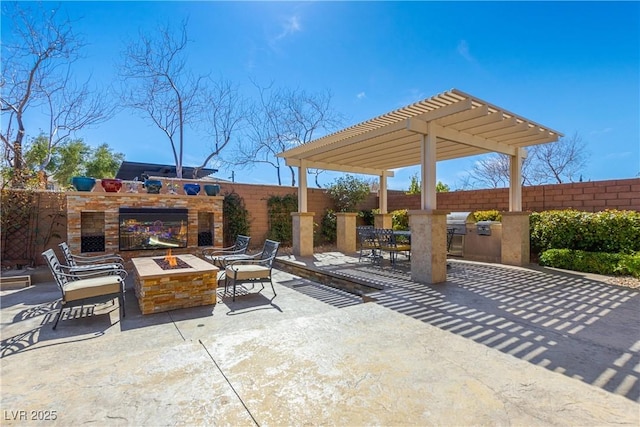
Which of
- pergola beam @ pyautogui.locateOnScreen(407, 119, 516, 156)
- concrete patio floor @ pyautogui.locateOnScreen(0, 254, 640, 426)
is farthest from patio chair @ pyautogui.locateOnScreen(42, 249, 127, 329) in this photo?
pergola beam @ pyautogui.locateOnScreen(407, 119, 516, 156)

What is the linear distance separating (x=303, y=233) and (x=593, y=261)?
6690 mm

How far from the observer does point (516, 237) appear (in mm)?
7320

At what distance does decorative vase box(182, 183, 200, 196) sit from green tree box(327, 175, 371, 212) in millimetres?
4973

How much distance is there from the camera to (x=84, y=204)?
7211 mm

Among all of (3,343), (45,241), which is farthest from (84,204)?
(3,343)

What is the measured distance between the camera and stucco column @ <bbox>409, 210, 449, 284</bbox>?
5.53 meters

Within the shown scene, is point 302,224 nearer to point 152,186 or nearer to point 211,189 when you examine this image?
point 211,189

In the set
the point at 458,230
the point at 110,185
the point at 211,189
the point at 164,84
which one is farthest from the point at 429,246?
the point at 164,84

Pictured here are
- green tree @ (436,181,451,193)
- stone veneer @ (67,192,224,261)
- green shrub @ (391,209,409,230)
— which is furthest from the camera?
green tree @ (436,181,451,193)

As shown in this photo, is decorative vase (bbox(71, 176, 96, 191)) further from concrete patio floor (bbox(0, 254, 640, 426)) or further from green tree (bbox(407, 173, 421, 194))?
green tree (bbox(407, 173, 421, 194))

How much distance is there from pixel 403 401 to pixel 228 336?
1865mm

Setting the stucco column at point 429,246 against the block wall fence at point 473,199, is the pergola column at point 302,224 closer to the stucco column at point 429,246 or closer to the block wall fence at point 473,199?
the block wall fence at point 473,199

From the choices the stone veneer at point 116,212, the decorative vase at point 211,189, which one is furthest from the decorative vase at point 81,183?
the decorative vase at point 211,189

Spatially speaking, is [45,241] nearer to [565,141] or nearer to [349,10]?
[349,10]
